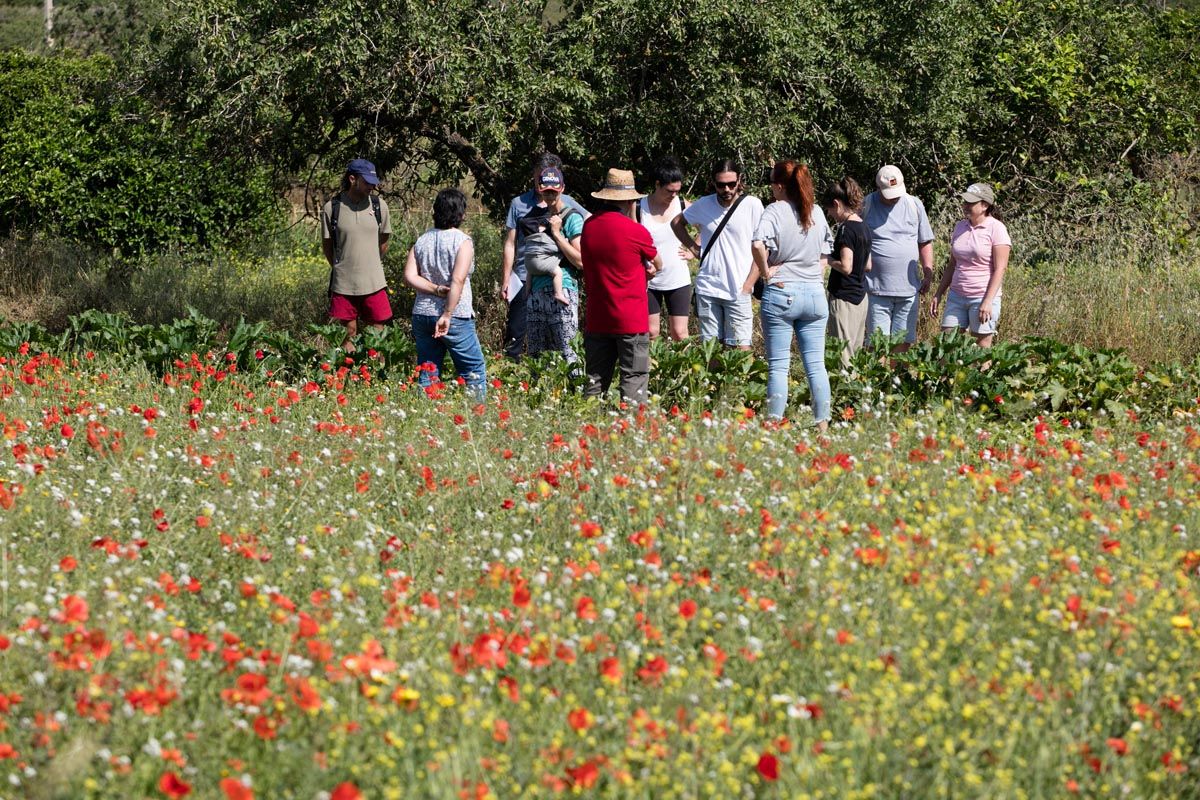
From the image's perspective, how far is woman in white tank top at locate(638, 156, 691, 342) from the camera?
8.18 meters

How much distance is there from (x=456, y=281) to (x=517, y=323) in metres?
1.66

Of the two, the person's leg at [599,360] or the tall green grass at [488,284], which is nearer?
the person's leg at [599,360]

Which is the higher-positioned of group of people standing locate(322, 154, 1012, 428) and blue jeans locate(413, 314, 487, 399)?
group of people standing locate(322, 154, 1012, 428)

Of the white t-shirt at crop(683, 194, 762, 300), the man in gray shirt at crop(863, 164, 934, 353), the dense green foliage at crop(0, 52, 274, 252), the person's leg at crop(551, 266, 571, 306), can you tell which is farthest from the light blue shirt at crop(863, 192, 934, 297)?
the dense green foliage at crop(0, 52, 274, 252)

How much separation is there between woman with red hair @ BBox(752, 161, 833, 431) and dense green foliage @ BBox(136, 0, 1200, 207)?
9.10 ft

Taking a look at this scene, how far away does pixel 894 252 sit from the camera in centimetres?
830

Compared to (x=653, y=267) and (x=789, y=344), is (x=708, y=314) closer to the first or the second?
(x=653, y=267)

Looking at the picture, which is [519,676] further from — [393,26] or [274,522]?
[393,26]

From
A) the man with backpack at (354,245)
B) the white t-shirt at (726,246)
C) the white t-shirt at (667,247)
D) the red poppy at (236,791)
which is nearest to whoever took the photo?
the red poppy at (236,791)

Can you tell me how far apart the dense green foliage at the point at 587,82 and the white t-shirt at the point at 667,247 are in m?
1.48

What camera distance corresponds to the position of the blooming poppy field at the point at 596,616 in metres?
3.35

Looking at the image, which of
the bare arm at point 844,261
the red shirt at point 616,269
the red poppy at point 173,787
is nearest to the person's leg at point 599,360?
the red shirt at point 616,269

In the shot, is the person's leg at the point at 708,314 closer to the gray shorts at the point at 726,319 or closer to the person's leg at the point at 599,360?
the gray shorts at the point at 726,319

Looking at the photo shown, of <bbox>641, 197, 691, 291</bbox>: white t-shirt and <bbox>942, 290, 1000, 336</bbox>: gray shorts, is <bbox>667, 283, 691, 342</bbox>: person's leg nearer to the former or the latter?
<bbox>641, 197, 691, 291</bbox>: white t-shirt
